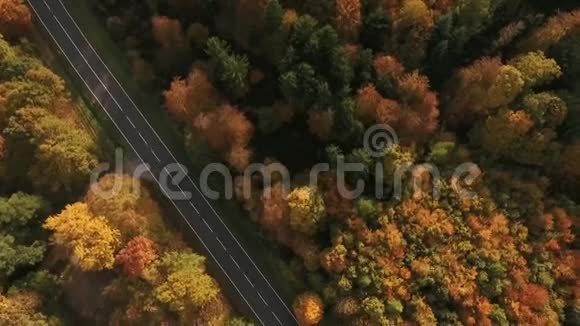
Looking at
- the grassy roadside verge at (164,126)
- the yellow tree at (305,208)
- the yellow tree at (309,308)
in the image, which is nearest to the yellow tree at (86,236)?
the grassy roadside verge at (164,126)

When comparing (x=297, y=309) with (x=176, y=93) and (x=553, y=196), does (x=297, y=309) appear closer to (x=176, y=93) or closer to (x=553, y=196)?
(x=176, y=93)

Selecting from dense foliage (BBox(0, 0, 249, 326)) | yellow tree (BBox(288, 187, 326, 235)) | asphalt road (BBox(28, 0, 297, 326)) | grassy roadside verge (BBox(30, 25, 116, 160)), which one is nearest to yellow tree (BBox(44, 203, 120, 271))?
dense foliage (BBox(0, 0, 249, 326))

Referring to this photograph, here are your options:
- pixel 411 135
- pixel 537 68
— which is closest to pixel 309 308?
pixel 411 135

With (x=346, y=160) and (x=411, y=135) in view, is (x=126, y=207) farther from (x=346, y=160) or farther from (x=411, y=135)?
(x=411, y=135)

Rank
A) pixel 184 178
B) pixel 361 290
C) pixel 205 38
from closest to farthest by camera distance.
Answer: pixel 361 290 < pixel 205 38 < pixel 184 178

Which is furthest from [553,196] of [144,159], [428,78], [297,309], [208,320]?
[144,159]

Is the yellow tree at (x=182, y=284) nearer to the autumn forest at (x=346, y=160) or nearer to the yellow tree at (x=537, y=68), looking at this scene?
the autumn forest at (x=346, y=160)
